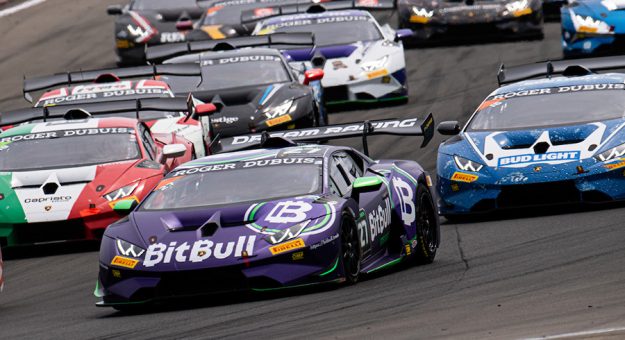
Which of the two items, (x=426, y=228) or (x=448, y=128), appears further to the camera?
(x=448, y=128)

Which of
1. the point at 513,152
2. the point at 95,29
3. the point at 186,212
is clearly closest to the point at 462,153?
the point at 513,152

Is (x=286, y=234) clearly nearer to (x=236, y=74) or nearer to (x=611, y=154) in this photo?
(x=611, y=154)

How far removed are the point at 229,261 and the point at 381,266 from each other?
4.97ft

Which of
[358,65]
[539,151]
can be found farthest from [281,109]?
[539,151]

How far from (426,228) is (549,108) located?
3269 mm

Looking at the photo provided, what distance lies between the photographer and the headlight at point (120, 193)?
14742 millimetres

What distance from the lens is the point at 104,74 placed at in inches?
766

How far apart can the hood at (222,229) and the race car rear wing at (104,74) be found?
8643 millimetres

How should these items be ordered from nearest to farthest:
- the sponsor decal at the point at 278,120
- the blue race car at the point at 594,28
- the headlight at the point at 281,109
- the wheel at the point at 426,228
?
the wheel at the point at 426,228 → the sponsor decal at the point at 278,120 → the headlight at the point at 281,109 → the blue race car at the point at 594,28

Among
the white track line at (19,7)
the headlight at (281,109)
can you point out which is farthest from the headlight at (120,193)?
the white track line at (19,7)

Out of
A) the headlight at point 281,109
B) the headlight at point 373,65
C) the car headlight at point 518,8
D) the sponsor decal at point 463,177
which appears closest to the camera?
the sponsor decal at point 463,177

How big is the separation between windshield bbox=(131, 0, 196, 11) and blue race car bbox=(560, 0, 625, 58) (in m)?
8.24

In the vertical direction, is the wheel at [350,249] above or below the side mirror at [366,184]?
below

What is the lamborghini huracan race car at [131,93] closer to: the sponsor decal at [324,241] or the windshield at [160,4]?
the sponsor decal at [324,241]
